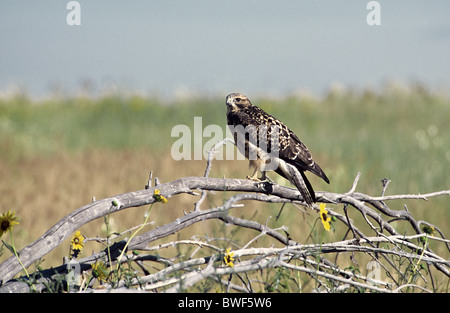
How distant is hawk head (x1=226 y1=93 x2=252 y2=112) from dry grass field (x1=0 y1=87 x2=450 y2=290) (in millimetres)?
1046

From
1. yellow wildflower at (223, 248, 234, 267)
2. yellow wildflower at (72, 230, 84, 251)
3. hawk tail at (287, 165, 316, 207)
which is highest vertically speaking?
hawk tail at (287, 165, 316, 207)

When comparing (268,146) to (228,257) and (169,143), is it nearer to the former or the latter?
(228,257)

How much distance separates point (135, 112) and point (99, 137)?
215 cm

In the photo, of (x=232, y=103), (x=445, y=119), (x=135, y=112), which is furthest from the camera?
(x=445, y=119)

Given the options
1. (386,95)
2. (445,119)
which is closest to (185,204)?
(445,119)

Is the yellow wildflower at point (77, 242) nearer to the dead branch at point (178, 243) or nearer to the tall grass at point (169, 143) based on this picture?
the dead branch at point (178, 243)

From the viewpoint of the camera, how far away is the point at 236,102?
5098mm

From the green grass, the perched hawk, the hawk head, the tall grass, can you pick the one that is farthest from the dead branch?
the green grass

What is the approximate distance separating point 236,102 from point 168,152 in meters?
6.21

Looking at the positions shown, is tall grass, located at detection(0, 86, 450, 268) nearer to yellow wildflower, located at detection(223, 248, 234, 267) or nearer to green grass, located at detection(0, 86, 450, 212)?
green grass, located at detection(0, 86, 450, 212)

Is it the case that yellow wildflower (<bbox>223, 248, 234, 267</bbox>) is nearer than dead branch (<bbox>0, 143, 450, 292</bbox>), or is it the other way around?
dead branch (<bbox>0, 143, 450, 292</bbox>)

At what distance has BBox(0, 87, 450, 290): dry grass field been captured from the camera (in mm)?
7422

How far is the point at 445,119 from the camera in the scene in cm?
1584
